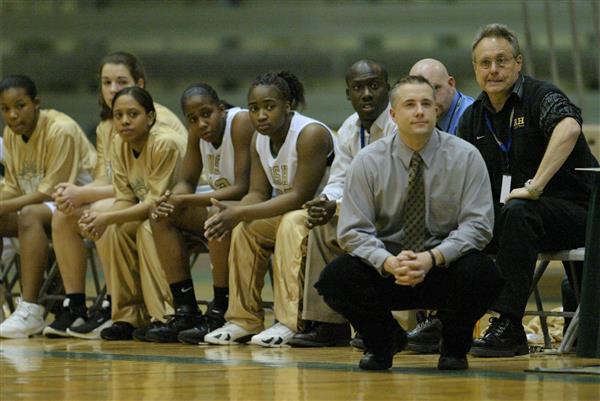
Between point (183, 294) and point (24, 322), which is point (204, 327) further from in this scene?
point (24, 322)

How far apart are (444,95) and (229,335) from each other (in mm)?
1385

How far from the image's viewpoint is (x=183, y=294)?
5.94 m

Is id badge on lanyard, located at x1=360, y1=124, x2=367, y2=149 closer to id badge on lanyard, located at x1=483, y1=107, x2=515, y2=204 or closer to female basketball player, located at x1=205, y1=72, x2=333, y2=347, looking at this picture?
female basketball player, located at x1=205, y1=72, x2=333, y2=347

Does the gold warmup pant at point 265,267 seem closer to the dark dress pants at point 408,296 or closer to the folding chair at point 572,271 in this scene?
the folding chair at point 572,271

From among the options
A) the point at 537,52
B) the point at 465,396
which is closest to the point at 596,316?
the point at 465,396

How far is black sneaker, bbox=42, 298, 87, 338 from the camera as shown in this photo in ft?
20.6

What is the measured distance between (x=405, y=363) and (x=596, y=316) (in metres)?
0.69

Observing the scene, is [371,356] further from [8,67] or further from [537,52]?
[8,67]

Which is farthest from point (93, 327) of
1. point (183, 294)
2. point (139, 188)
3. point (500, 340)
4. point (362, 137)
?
point (500, 340)

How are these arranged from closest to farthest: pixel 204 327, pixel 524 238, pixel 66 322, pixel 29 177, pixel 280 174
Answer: pixel 524 238 < pixel 280 174 < pixel 204 327 < pixel 66 322 < pixel 29 177

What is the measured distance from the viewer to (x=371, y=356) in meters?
4.27

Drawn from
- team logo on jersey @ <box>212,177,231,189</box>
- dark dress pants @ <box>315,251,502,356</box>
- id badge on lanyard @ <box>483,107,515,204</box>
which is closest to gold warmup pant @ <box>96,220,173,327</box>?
team logo on jersey @ <box>212,177,231,189</box>

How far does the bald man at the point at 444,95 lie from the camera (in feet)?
17.5

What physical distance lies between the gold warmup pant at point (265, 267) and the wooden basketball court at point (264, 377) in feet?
0.92
